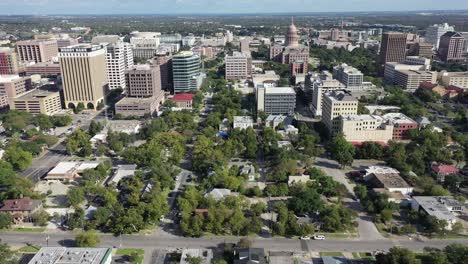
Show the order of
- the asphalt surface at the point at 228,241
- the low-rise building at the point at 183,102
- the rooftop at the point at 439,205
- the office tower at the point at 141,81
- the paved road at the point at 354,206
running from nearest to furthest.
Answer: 1. the asphalt surface at the point at 228,241
2. the paved road at the point at 354,206
3. the rooftop at the point at 439,205
4. the office tower at the point at 141,81
5. the low-rise building at the point at 183,102

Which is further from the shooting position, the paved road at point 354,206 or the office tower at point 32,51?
the office tower at point 32,51

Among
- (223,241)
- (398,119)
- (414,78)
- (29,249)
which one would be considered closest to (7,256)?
(29,249)

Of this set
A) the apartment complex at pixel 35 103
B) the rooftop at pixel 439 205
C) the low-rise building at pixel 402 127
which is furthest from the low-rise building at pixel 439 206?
the apartment complex at pixel 35 103

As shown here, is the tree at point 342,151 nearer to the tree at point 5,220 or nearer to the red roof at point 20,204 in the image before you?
the red roof at point 20,204

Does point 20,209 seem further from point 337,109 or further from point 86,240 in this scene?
point 337,109

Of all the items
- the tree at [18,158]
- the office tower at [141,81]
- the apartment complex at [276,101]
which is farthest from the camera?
the office tower at [141,81]

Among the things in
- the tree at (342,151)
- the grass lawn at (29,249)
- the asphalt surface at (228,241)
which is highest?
the tree at (342,151)
